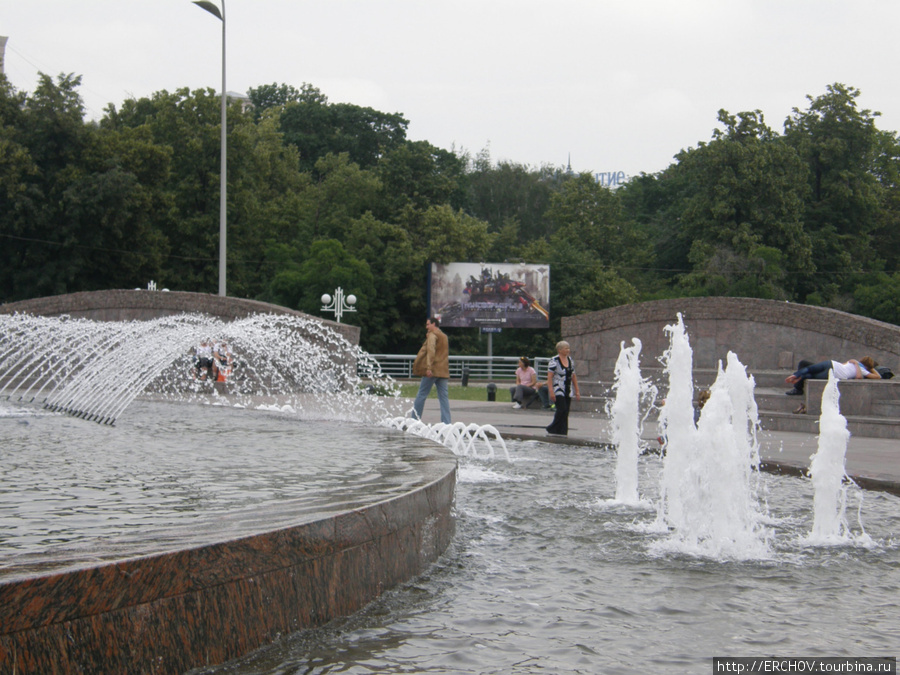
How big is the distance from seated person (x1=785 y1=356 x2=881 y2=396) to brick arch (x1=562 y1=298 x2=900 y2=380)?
1.65 m

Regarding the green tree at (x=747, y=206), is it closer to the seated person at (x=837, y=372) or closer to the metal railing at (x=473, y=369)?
the metal railing at (x=473, y=369)

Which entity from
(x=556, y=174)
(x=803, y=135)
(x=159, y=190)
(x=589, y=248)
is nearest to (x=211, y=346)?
(x=159, y=190)

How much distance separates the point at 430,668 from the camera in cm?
375

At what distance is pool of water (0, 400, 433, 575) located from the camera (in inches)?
152

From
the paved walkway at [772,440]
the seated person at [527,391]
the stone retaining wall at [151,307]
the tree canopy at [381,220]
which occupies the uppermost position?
the tree canopy at [381,220]

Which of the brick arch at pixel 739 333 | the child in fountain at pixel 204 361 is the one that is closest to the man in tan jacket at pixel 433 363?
the brick arch at pixel 739 333

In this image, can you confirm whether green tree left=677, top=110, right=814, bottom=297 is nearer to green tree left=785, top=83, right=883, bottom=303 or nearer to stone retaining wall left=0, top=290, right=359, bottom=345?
green tree left=785, top=83, right=883, bottom=303

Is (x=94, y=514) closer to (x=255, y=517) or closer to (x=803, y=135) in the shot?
(x=255, y=517)

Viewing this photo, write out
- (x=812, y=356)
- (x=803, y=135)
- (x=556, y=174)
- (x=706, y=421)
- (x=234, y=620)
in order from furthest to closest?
(x=556, y=174)
(x=803, y=135)
(x=812, y=356)
(x=706, y=421)
(x=234, y=620)

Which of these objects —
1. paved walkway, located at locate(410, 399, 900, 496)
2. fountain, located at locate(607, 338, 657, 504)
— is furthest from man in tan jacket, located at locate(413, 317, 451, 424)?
fountain, located at locate(607, 338, 657, 504)

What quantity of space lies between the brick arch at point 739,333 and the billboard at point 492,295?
21.8m

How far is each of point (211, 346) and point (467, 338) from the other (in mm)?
28028

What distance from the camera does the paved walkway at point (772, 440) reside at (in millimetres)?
9930

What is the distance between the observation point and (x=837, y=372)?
→ 16.3 meters
